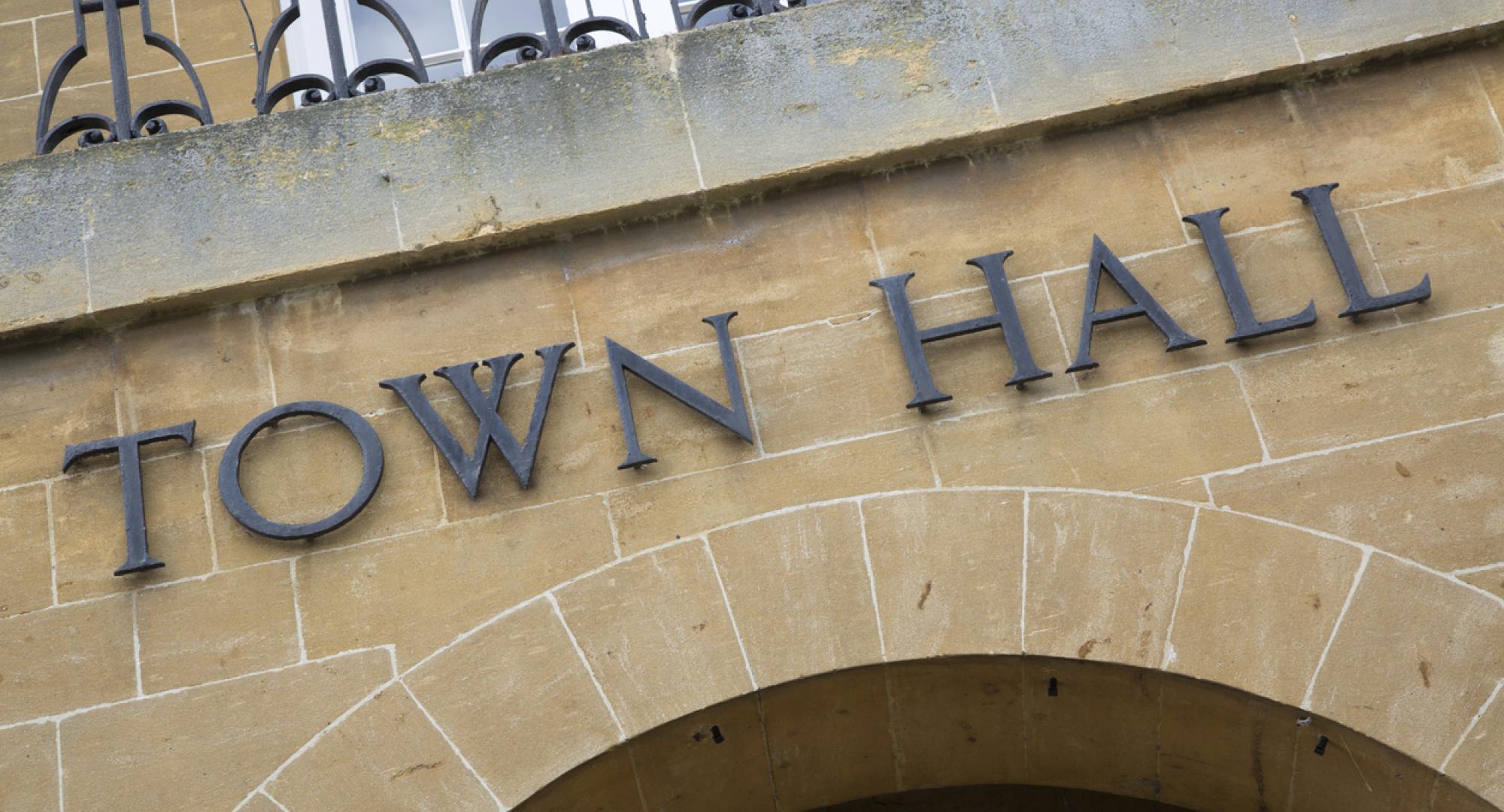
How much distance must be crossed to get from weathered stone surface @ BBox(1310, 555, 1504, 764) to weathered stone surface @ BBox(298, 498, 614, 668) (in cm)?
220

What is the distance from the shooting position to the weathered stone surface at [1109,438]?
4.53m

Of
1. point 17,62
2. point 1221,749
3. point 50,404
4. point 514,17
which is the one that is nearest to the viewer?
point 1221,749

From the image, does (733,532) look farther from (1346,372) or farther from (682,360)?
(1346,372)

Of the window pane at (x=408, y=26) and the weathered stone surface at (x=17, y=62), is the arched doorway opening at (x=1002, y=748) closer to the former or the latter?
the window pane at (x=408, y=26)

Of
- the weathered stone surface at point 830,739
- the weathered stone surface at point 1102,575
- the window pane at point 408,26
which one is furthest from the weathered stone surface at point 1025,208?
the window pane at point 408,26

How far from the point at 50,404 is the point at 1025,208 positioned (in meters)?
3.28

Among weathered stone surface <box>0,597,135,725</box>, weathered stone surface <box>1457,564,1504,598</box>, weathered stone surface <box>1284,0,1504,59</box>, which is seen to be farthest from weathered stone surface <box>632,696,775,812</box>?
weathered stone surface <box>1284,0,1504,59</box>

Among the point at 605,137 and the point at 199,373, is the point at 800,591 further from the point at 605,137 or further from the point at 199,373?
the point at 199,373

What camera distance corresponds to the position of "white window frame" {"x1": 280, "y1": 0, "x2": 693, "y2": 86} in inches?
264

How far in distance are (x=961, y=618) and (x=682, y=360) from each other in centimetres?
122

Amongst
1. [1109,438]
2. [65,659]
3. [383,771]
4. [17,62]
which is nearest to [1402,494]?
[1109,438]

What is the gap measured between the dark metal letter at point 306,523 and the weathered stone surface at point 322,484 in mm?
31

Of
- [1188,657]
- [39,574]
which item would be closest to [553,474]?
[39,574]

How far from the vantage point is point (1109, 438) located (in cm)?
458
